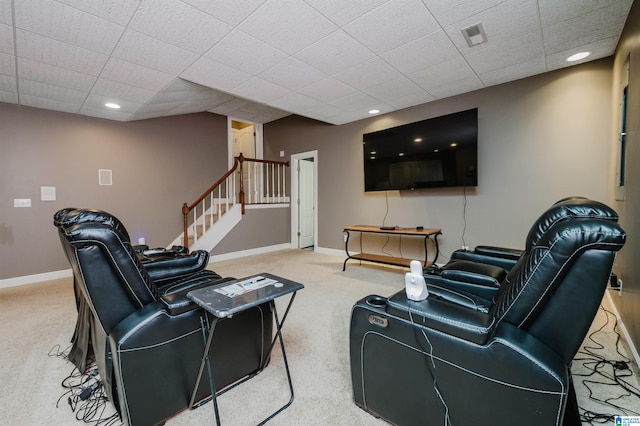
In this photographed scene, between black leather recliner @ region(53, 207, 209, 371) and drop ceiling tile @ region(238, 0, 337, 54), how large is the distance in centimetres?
179

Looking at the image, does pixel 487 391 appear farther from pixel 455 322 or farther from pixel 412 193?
pixel 412 193

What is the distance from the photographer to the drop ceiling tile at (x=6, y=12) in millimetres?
1861

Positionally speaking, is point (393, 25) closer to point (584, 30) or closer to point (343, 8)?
point (343, 8)

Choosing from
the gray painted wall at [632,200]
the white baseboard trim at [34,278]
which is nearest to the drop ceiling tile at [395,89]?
the gray painted wall at [632,200]

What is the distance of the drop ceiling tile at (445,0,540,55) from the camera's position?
208 cm

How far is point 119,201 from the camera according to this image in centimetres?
461

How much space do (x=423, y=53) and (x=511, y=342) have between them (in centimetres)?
269

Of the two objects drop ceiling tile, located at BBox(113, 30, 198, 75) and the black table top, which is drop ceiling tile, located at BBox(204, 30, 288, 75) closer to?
drop ceiling tile, located at BBox(113, 30, 198, 75)

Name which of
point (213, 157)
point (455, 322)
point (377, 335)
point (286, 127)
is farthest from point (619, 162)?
point (213, 157)

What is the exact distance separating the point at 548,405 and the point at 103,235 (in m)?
1.85

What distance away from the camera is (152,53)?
2.55 m

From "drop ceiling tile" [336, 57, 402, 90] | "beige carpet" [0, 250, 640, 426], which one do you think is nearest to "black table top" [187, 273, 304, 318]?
"beige carpet" [0, 250, 640, 426]

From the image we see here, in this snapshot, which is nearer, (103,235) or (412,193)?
(103,235)

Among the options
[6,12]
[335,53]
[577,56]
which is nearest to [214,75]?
[335,53]
